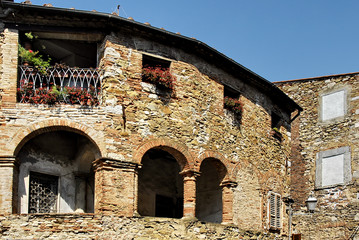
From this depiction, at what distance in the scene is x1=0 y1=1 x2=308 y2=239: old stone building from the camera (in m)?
13.1

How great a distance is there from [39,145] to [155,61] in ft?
13.5

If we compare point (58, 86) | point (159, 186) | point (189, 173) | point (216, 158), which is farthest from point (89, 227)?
point (216, 158)

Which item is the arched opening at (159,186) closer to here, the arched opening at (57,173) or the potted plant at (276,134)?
the arched opening at (57,173)

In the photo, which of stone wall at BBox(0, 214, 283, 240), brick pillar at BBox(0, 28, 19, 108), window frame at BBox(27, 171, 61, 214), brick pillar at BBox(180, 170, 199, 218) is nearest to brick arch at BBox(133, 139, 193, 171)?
brick pillar at BBox(180, 170, 199, 218)

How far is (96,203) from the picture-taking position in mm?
13211

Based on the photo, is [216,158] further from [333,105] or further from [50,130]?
[333,105]

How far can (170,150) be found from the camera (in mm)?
14836

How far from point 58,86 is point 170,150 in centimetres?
363

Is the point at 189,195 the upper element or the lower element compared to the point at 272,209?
upper

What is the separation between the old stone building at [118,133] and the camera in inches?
516

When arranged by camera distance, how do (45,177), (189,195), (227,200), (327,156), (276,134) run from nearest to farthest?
(45,177), (189,195), (227,200), (276,134), (327,156)

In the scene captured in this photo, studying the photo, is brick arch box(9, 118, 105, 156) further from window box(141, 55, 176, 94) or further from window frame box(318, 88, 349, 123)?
window frame box(318, 88, 349, 123)

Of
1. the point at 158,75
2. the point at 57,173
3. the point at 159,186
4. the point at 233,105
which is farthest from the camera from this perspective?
the point at 159,186

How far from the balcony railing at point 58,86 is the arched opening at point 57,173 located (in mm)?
1220
